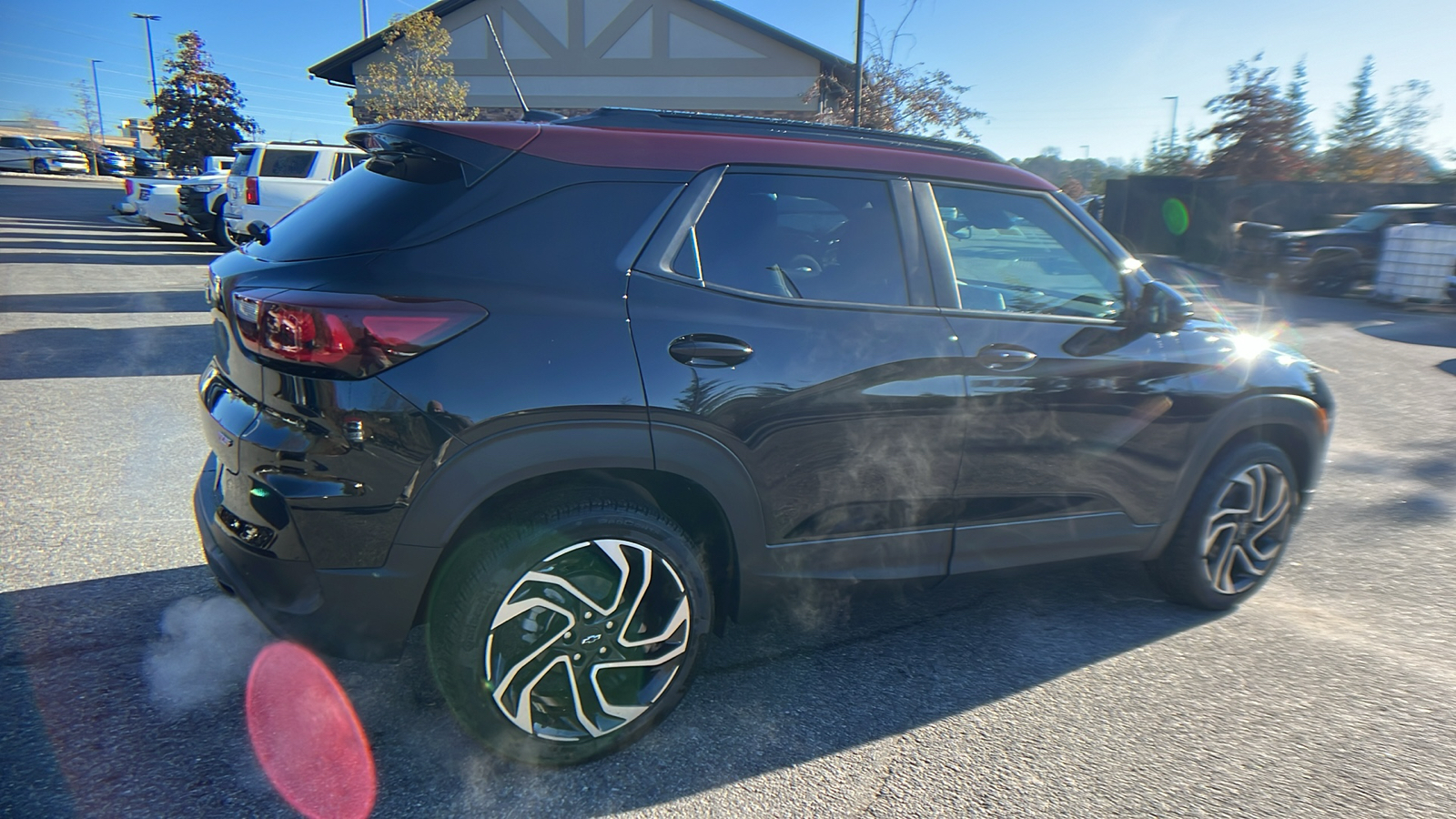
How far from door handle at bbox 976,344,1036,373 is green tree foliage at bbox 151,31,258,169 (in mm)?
37599

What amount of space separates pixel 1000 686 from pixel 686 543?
1.33 metres

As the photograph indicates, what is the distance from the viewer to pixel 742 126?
2.97 metres

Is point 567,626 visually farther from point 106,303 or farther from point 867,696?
point 106,303

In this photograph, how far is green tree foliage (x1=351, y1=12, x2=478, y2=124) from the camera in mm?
23656

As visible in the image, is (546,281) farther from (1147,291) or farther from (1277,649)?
(1277,649)

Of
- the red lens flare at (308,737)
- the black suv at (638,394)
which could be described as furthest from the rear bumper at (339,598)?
the red lens flare at (308,737)

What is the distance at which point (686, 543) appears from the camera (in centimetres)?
265

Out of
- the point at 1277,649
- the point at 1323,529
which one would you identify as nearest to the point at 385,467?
the point at 1277,649

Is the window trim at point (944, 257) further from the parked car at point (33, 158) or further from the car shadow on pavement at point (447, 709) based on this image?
the parked car at point (33, 158)

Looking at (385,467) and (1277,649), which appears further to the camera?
(1277,649)

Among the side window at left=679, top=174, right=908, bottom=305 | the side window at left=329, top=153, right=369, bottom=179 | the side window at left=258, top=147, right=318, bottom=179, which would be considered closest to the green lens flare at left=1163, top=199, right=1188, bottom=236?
the side window at left=329, top=153, right=369, bottom=179

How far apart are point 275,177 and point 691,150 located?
1436 centimetres

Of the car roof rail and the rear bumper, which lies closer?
the rear bumper

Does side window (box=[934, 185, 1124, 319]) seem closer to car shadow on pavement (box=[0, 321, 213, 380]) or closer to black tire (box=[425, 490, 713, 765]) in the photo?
black tire (box=[425, 490, 713, 765])
